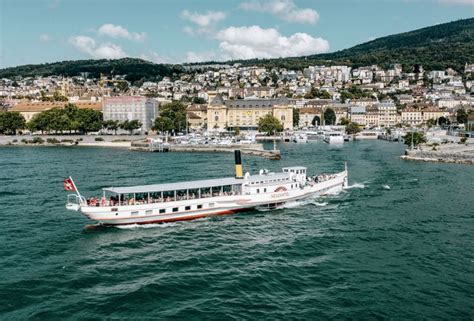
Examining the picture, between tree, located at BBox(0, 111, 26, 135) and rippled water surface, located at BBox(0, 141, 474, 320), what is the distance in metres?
84.3

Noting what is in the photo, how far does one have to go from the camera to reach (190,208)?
105 feet

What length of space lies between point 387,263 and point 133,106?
112 metres

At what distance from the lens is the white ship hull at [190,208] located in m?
29.6

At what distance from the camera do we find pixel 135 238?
91.5 feet

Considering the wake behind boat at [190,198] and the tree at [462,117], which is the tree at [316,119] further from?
the wake behind boat at [190,198]

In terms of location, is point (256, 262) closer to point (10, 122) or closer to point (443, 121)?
point (10, 122)

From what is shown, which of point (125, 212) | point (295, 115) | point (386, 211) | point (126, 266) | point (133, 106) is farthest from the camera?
point (295, 115)

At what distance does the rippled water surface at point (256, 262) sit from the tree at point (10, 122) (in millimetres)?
84260

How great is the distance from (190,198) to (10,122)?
325ft

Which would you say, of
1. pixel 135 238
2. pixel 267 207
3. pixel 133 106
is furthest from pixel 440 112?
pixel 135 238

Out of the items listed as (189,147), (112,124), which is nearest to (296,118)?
(112,124)

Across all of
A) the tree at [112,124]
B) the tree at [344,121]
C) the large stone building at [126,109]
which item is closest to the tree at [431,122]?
the tree at [344,121]

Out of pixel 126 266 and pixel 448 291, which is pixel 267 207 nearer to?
pixel 126 266

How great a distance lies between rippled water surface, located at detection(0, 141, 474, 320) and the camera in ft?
61.9
